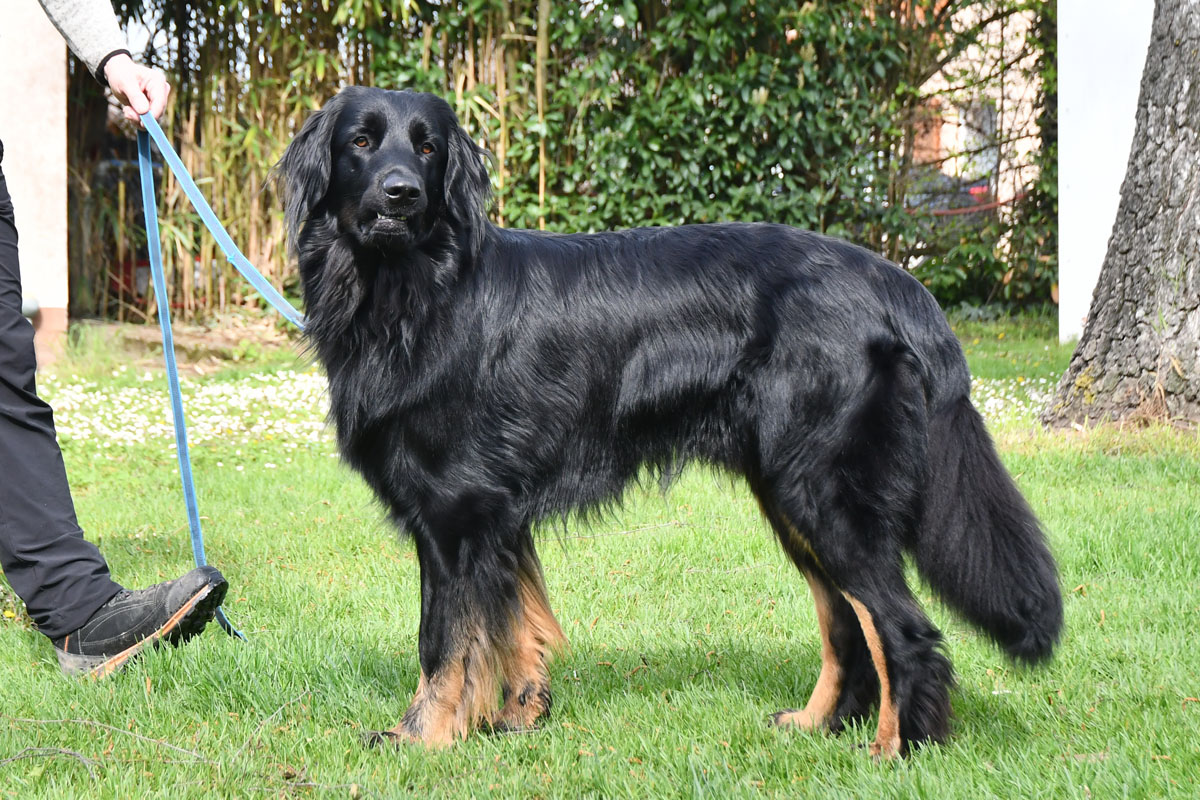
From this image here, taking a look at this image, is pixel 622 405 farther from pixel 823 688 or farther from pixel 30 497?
pixel 30 497

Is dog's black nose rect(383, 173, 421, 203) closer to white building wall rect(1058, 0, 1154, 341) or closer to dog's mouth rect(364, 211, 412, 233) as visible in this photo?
dog's mouth rect(364, 211, 412, 233)

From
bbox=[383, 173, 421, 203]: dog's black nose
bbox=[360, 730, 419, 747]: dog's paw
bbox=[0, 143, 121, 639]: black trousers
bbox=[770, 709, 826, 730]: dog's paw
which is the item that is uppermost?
bbox=[383, 173, 421, 203]: dog's black nose

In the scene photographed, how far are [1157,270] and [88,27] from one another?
5.15 m

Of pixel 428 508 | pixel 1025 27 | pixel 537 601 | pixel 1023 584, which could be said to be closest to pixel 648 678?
pixel 537 601

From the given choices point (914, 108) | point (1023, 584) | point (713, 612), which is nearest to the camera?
point (1023, 584)

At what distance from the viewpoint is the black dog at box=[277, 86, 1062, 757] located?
294cm

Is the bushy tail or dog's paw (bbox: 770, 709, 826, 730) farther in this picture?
dog's paw (bbox: 770, 709, 826, 730)

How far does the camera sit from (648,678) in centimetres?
346

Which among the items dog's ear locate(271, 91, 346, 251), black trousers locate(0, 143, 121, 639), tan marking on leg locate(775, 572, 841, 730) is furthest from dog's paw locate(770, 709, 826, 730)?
black trousers locate(0, 143, 121, 639)

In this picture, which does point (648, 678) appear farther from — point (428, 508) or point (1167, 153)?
point (1167, 153)

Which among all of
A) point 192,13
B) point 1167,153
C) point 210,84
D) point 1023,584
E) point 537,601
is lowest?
point 537,601

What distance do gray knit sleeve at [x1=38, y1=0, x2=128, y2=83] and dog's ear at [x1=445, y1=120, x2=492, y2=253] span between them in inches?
43.3

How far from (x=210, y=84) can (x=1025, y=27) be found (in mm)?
7965

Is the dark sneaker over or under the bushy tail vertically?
under
